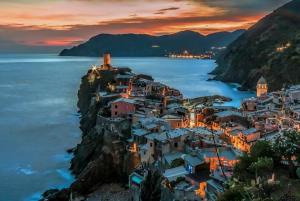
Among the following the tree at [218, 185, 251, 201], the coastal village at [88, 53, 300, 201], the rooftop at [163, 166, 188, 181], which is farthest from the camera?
the rooftop at [163, 166, 188, 181]

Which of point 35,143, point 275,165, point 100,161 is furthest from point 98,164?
point 35,143

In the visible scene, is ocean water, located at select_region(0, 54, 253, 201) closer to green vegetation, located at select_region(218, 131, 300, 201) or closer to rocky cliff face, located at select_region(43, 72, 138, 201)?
rocky cliff face, located at select_region(43, 72, 138, 201)

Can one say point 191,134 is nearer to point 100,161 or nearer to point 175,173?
point 175,173

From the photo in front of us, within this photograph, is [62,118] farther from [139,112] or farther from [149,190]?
[149,190]

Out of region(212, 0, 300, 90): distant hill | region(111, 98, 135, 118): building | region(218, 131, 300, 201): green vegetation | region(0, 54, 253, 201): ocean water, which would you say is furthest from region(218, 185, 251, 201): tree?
region(212, 0, 300, 90): distant hill

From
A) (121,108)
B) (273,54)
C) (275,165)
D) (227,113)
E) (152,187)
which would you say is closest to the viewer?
(275,165)

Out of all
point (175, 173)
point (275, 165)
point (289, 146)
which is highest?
point (289, 146)
